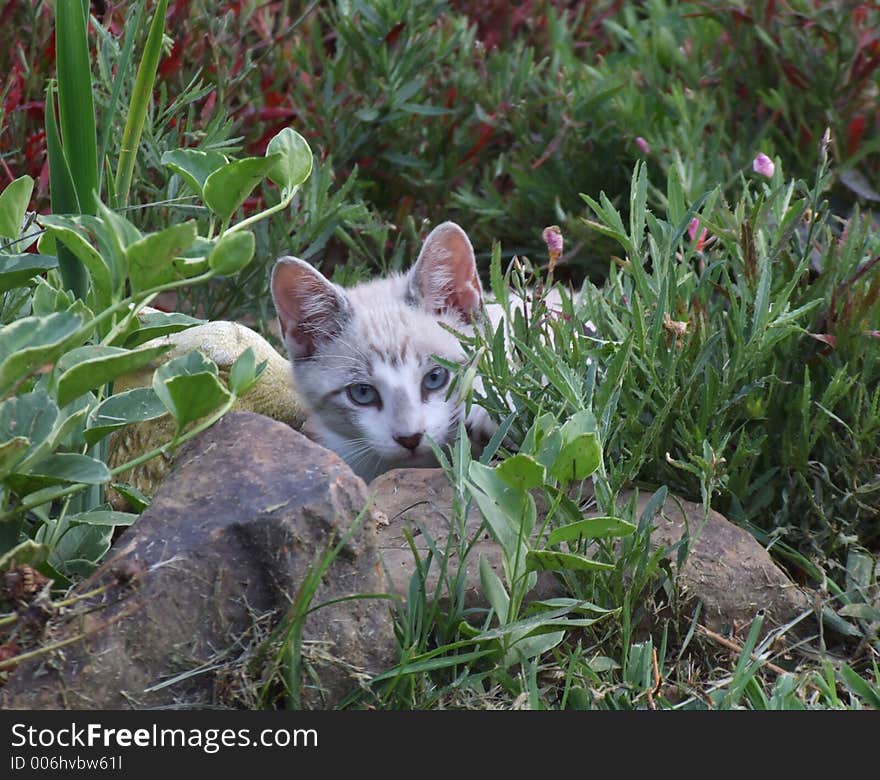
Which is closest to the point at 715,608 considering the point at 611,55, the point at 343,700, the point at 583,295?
the point at 343,700

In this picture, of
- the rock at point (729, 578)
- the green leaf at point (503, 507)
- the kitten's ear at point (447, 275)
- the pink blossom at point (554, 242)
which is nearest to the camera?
the green leaf at point (503, 507)

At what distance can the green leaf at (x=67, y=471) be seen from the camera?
183cm

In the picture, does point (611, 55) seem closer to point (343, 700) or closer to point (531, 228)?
point (531, 228)

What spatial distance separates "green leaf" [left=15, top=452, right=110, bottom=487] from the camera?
71.9 inches

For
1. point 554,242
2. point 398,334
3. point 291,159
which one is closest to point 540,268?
point 554,242

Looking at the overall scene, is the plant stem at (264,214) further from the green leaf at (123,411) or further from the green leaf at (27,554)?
the green leaf at (27,554)

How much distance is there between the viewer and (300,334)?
10.9 ft

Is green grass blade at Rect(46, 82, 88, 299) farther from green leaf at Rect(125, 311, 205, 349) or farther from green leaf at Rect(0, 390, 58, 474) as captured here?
green leaf at Rect(0, 390, 58, 474)

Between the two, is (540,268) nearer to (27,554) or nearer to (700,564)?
(700,564)

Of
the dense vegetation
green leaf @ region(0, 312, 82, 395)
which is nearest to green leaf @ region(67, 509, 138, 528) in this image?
the dense vegetation

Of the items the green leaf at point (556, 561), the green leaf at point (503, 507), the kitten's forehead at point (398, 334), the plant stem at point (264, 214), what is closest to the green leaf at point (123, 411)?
the plant stem at point (264, 214)

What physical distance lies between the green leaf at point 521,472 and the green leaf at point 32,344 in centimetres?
71

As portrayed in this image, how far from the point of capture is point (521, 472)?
1843 millimetres

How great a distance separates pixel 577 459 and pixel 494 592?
0.99ft
